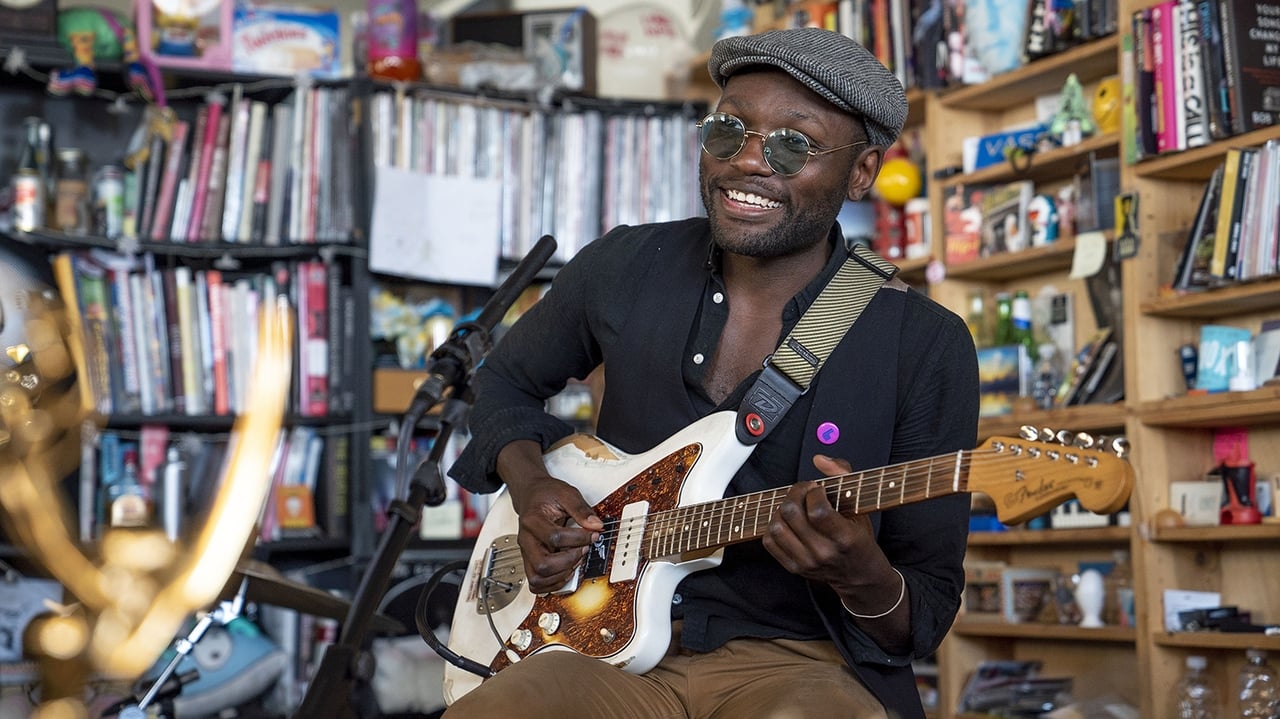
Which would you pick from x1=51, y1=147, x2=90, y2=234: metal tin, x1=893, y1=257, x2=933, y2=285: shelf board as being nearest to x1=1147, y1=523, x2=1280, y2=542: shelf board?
x1=893, y1=257, x2=933, y2=285: shelf board

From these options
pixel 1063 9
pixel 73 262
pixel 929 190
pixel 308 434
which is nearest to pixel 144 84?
pixel 73 262

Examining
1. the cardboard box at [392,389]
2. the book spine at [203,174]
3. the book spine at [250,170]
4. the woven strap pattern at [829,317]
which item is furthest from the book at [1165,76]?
the book spine at [203,174]

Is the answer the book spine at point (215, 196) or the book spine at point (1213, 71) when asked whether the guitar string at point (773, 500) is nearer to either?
the book spine at point (1213, 71)

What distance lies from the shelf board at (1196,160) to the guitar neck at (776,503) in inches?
72.7

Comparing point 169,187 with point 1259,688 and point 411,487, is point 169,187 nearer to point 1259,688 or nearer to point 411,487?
point 411,487

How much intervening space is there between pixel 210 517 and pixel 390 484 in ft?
1.73

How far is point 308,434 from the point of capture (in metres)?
4.17

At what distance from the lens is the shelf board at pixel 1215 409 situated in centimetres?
302

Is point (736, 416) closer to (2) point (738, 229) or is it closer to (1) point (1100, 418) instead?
(2) point (738, 229)

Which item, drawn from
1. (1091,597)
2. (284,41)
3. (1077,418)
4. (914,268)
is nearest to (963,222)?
(914,268)

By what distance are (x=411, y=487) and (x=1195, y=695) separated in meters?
2.04

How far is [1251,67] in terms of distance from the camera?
3.05 meters

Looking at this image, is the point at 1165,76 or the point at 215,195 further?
the point at 215,195

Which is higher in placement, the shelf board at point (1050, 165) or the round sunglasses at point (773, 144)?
the shelf board at point (1050, 165)
